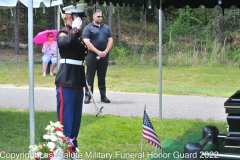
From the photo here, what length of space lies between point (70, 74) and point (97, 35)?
4.12 metres

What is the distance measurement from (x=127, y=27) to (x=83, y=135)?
2603 cm

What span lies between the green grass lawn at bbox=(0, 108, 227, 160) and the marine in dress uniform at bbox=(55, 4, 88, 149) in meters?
0.47

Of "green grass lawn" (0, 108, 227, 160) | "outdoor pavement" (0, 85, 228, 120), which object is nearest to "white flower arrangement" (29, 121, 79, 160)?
"green grass lawn" (0, 108, 227, 160)

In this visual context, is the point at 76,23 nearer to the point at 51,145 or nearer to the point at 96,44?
the point at 51,145

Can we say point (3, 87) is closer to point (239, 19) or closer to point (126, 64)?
point (126, 64)

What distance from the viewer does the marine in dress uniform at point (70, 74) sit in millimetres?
5238

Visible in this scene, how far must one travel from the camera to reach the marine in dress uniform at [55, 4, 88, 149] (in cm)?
524

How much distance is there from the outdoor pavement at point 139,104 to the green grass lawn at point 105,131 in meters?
0.59

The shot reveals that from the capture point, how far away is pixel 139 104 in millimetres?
10242

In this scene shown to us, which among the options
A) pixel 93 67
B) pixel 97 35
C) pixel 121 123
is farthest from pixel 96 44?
pixel 121 123

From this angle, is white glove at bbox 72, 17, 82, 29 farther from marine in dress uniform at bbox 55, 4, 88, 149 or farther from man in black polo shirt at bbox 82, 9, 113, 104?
man in black polo shirt at bbox 82, 9, 113, 104

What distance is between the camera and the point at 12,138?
6809mm

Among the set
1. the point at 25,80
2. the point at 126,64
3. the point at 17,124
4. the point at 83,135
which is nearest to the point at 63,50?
the point at 83,135

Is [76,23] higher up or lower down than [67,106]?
higher up
